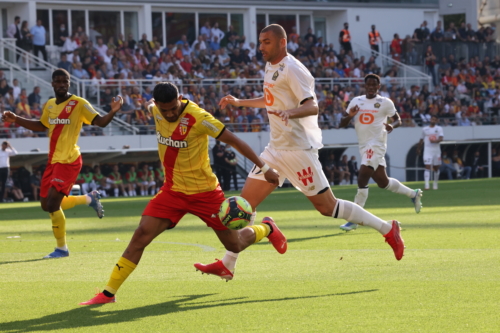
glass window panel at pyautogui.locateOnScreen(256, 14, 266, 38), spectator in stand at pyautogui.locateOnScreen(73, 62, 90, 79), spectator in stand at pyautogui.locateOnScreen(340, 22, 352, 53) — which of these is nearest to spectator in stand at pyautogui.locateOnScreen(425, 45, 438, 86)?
spectator in stand at pyautogui.locateOnScreen(340, 22, 352, 53)

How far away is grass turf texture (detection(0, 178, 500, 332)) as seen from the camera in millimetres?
5668

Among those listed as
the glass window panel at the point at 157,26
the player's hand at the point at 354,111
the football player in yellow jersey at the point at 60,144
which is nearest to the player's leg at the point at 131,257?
the football player in yellow jersey at the point at 60,144

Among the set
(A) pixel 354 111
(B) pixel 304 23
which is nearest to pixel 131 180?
(A) pixel 354 111

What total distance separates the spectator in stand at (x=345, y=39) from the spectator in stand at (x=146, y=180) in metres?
15.6

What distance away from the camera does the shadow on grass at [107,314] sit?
5.74 metres

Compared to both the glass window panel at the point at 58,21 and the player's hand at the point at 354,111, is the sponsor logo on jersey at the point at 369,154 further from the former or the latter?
the glass window panel at the point at 58,21

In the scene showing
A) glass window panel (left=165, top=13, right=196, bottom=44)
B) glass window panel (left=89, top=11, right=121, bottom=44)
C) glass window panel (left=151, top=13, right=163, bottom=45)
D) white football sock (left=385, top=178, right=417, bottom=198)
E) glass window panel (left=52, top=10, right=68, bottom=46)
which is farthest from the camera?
glass window panel (left=165, top=13, right=196, bottom=44)

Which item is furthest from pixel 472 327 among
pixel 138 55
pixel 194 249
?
pixel 138 55

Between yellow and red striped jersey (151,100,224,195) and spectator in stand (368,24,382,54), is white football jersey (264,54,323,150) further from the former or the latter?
spectator in stand (368,24,382,54)

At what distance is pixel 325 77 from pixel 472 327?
Result: 31.8 meters

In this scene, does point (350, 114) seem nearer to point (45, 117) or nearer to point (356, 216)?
point (356, 216)

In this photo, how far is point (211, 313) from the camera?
239 inches

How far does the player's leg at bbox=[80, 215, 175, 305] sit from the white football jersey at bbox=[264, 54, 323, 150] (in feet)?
5.92

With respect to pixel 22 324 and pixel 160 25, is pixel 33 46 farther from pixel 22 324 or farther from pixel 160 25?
pixel 22 324
